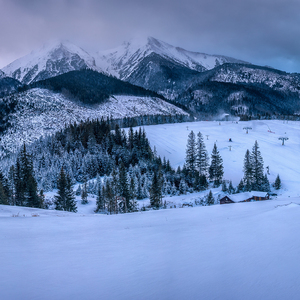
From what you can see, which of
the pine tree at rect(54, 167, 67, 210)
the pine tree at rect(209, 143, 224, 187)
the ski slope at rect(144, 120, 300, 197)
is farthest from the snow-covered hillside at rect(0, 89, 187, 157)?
the pine tree at rect(209, 143, 224, 187)

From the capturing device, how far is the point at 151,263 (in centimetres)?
462

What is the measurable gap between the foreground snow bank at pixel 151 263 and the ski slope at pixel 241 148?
42765mm

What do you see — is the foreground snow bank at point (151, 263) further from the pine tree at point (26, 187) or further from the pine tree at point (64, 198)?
the pine tree at point (64, 198)

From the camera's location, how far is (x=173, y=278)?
4.04 meters

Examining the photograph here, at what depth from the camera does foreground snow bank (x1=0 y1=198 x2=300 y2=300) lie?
142 inches

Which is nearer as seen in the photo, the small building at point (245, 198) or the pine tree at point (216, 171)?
the small building at point (245, 198)

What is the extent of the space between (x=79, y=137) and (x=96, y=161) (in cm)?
2532

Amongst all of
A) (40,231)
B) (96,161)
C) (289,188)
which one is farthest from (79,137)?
(40,231)

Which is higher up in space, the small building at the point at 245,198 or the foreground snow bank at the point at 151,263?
the foreground snow bank at the point at 151,263

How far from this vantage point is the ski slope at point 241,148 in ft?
180

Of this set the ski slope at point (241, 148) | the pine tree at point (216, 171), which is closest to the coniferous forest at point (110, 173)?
the pine tree at point (216, 171)

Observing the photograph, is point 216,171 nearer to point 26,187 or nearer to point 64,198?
point 64,198

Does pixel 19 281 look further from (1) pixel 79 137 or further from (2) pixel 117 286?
(1) pixel 79 137

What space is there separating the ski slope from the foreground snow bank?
42765 millimetres
